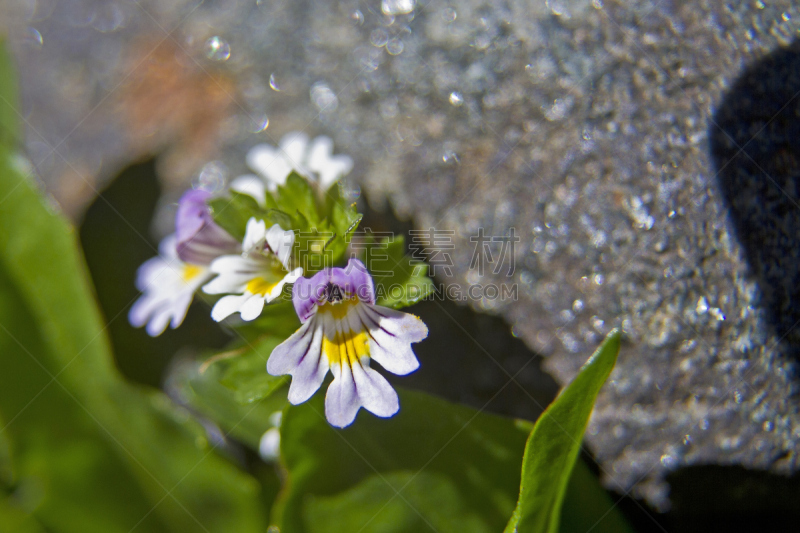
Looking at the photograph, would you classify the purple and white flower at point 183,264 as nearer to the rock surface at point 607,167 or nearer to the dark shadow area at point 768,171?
the rock surface at point 607,167

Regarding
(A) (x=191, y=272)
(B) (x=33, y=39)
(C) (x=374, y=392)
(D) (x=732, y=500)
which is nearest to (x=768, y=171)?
(D) (x=732, y=500)

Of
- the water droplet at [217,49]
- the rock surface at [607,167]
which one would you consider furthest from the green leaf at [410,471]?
the water droplet at [217,49]

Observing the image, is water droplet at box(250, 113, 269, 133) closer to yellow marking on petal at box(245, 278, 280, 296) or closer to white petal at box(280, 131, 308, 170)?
white petal at box(280, 131, 308, 170)

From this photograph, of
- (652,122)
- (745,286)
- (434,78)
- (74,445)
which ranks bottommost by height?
(74,445)

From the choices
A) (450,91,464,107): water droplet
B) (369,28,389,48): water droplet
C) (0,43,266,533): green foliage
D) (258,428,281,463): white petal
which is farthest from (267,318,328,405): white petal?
(369,28,389,48): water droplet

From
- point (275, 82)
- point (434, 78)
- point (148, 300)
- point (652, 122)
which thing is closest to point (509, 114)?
point (434, 78)

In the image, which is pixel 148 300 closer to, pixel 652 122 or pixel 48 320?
pixel 48 320

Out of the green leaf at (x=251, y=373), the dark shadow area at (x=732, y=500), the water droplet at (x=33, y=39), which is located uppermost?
the water droplet at (x=33, y=39)
